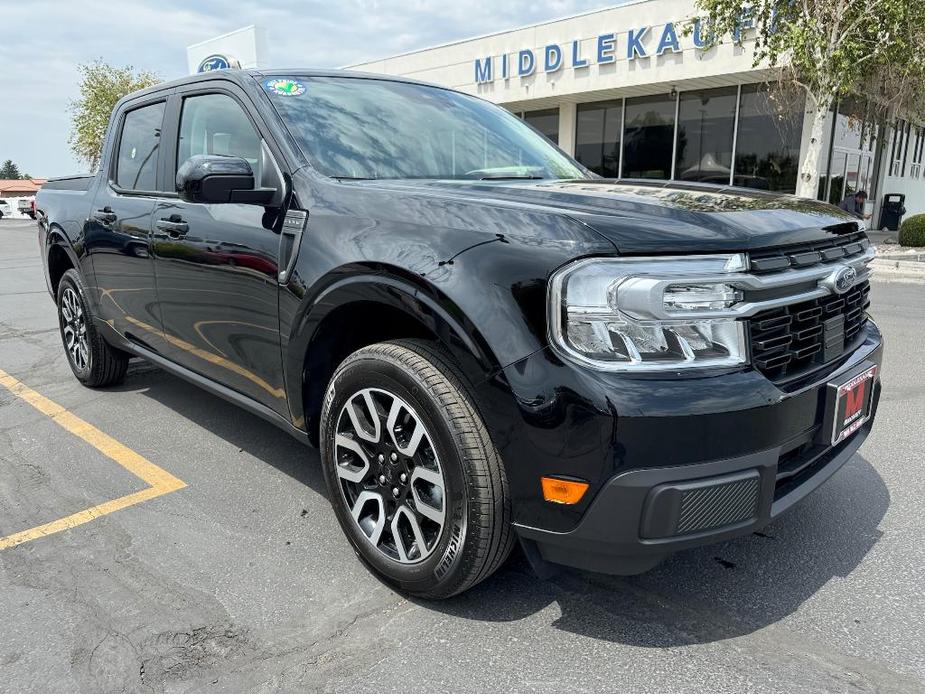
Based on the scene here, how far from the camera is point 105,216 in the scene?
4047mm

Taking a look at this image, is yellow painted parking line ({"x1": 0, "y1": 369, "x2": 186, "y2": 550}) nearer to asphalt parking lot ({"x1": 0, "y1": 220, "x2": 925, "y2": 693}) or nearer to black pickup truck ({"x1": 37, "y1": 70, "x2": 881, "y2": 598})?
asphalt parking lot ({"x1": 0, "y1": 220, "x2": 925, "y2": 693})

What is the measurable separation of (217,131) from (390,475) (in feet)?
6.35

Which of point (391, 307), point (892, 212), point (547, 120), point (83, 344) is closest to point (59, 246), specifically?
point (83, 344)

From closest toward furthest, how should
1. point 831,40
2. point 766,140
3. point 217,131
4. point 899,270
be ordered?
point 217,131
point 899,270
point 831,40
point 766,140

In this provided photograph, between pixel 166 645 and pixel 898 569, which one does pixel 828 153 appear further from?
pixel 166 645

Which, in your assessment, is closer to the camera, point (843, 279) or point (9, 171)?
point (843, 279)

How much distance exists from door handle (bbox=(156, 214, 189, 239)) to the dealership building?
1384 cm

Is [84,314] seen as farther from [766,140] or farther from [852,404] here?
[766,140]

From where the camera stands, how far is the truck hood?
1.90 meters

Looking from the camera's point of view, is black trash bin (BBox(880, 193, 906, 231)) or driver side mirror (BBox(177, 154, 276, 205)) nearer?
driver side mirror (BBox(177, 154, 276, 205))

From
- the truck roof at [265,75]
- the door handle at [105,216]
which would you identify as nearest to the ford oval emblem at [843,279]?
the truck roof at [265,75]

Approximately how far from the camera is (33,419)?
4383mm

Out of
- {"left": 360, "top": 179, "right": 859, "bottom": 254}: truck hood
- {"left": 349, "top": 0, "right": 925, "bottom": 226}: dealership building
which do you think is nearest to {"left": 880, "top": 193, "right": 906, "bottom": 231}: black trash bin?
{"left": 349, "top": 0, "right": 925, "bottom": 226}: dealership building

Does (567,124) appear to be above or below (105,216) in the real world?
above
